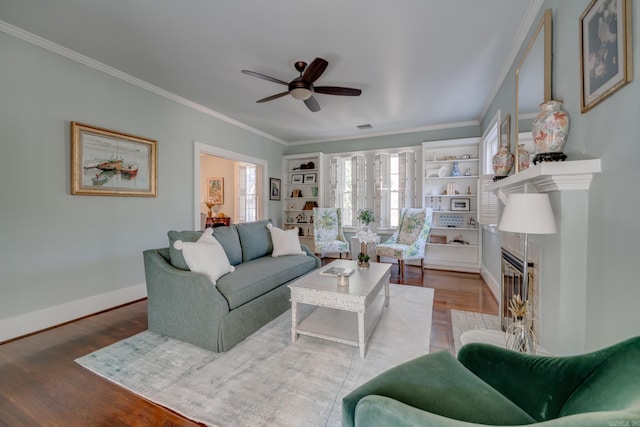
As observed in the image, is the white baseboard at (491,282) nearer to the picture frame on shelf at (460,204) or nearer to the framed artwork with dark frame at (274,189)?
the picture frame on shelf at (460,204)

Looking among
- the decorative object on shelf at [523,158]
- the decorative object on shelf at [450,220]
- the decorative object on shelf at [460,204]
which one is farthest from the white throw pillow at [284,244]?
the decorative object on shelf at [460,204]

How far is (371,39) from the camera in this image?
7.77ft

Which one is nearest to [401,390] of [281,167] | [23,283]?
[23,283]

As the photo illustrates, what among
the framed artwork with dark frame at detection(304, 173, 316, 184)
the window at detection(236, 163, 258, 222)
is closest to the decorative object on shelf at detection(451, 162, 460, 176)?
the framed artwork with dark frame at detection(304, 173, 316, 184)

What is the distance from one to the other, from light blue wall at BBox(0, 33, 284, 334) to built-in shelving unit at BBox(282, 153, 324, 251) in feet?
9.61

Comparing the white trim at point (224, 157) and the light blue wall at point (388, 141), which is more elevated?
the light blue wall at point (388, 141)

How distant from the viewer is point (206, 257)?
7.41ft

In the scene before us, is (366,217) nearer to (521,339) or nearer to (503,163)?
(503,163)

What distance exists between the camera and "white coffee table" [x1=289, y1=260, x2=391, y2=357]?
79.2 inches

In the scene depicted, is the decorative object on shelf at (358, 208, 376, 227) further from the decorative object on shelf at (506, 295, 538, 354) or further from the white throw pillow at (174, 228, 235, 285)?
the decorative object on shelf at (506, 295, 538, 354)

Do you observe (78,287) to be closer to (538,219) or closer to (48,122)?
(48,122)

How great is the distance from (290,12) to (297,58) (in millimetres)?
641

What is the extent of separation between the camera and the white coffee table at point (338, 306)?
201cm

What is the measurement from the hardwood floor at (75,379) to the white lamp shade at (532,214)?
4.05 feet
